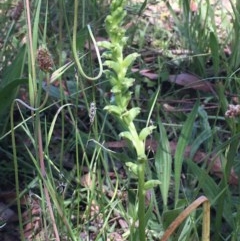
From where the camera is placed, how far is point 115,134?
1902 millimetres

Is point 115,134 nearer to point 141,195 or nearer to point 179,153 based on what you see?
point 179,153

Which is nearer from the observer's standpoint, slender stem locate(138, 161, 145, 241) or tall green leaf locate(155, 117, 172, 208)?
slender stem locate(138, 161, 145, 241)

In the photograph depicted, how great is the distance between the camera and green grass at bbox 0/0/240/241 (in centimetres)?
131

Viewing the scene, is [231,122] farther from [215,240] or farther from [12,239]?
[12,239]

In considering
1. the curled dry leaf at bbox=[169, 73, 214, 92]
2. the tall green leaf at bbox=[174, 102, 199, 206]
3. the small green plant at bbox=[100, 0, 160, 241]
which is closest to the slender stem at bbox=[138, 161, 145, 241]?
the small green plant at bbox=[100, 0, 160, 241]

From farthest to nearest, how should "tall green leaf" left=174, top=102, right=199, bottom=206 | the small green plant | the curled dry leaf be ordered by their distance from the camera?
the curled dry leaf → "tall green leaf" left=174, top=102, right=199, bottom=206 → the small green plant

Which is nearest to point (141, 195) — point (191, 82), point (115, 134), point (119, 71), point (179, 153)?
point (119, 71)

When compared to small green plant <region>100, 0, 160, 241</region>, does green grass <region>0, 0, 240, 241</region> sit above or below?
below

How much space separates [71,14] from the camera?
2377 mm

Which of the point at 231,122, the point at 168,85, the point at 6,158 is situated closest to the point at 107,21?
the point at 231,122

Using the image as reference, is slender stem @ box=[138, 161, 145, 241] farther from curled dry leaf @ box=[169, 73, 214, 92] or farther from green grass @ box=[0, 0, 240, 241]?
curled dry leaf @ box=[169, 73, 214, 92]

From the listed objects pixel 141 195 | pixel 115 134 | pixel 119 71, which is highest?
pixel 119 71

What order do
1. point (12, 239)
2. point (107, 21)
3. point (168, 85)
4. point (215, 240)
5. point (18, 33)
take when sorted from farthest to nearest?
point (18, 33)
point (168, 85)
point (12, 239)
point (215, 240)
point (107, 21)

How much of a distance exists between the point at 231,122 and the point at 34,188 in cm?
55
